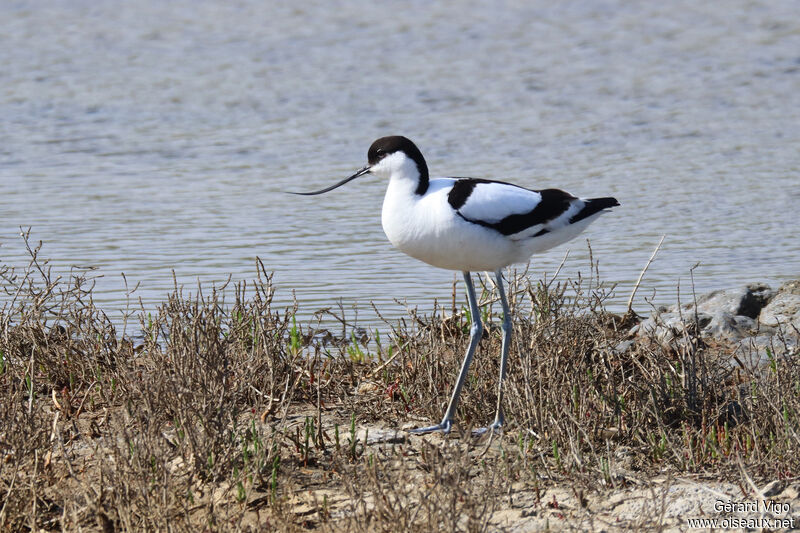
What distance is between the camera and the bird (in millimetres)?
4848

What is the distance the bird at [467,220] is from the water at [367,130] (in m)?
2.16

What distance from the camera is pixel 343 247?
8.63 meters

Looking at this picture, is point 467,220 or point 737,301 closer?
point 467,220

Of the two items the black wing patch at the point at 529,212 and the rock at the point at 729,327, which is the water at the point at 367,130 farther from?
the black wing patch at the point at 529,212

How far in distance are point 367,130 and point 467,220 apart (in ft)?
24.7

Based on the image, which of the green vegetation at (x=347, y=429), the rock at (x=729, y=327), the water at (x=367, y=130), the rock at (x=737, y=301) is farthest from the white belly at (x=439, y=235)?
the water at (x=367, y=130)

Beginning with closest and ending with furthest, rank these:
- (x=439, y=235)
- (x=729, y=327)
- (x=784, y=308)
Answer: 1. (x=439, y=235)
2. (x=729, y=327)
3. (x=784, y=308)

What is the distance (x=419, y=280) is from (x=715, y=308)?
6.48ft

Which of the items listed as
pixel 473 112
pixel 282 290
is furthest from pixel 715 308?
pixel 473 112

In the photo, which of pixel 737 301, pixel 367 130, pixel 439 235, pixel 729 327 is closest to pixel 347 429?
pixel 439 235

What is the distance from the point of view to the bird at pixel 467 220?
15.9ft

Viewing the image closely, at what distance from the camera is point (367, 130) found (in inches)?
483

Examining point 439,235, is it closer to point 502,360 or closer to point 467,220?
point 467,220

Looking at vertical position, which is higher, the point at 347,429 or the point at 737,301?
the point at 737,301
